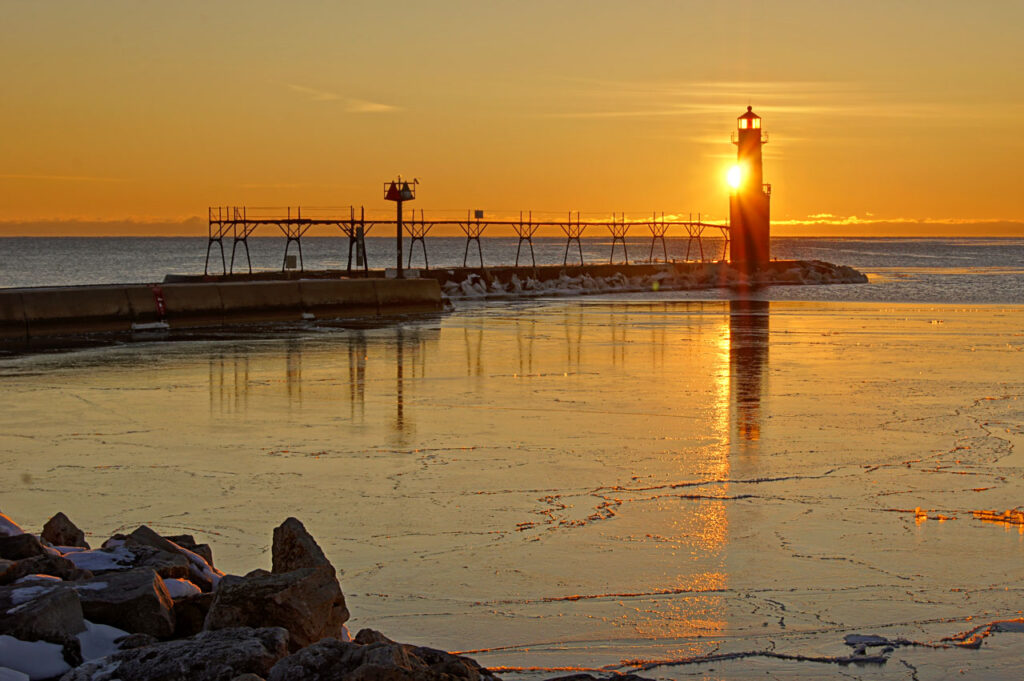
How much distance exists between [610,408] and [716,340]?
9657mm

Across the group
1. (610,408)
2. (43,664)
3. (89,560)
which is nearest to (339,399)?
(610,408)

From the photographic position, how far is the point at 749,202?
5781cm

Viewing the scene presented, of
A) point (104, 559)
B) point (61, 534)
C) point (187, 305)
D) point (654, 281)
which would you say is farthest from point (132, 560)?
point (654, 281)

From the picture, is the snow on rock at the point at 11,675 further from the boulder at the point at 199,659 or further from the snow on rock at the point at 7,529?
the snow on rock at the point at 7,529

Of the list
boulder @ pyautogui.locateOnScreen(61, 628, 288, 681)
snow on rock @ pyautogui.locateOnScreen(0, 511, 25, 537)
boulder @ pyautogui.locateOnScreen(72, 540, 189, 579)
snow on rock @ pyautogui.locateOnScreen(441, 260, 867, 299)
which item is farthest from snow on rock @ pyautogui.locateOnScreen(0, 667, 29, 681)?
snow on rock @ pyautogui.locateOnScreen(441, 260, 867, 299)

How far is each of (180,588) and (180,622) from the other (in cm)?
25

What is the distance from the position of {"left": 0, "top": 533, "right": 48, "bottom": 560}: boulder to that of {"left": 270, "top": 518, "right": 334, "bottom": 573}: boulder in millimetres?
1208

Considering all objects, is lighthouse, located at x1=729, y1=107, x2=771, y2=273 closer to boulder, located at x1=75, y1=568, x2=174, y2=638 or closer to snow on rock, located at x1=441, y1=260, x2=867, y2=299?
snow on rock, located at x1=441, y1=260, x2=867, y2=299

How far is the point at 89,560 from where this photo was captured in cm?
614

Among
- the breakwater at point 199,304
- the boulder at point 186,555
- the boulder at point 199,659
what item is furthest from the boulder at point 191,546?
the breakwater at point 199,304

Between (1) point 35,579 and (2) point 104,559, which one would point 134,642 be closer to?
(1) point 35,579

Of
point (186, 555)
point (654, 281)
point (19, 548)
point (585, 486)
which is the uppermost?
point (654, 281)

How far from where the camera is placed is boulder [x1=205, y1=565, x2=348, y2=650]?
5.19m

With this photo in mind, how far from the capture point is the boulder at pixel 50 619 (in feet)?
16.7
